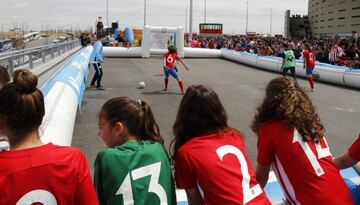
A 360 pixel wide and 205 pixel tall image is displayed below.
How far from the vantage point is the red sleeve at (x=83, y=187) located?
207 centimetres

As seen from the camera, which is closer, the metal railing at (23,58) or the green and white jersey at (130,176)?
the green and white jersey at (130,176)

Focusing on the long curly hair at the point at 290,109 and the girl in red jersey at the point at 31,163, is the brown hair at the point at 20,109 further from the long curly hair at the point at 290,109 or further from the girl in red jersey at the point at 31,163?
the long curly hair at the point at 290,109

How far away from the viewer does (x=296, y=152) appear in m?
2.89

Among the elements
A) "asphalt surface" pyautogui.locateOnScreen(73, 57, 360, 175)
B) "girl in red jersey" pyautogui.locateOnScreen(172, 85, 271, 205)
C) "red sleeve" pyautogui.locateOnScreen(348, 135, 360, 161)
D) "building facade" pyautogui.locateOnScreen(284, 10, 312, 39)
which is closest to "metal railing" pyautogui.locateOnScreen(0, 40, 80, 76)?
"asphalt surface" pyautogui.locateOnScreen(73, 57, 360, 175)

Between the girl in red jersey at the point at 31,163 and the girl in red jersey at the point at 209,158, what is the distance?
0.72m

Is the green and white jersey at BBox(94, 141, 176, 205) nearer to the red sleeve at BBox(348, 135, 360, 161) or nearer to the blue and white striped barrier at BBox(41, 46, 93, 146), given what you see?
the red sleeve at BBox(348, 135, 360, 161)

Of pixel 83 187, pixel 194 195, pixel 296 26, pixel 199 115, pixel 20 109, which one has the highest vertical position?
pixel 296 26

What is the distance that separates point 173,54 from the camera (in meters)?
14.2

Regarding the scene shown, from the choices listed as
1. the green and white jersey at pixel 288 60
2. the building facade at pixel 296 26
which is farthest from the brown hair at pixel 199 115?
the building facade at pixel 296 26

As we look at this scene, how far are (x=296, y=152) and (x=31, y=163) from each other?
1.82m

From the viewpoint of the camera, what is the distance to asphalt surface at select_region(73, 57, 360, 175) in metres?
8.16

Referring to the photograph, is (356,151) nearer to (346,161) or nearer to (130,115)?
(346,161)

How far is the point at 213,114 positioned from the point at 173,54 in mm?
11590

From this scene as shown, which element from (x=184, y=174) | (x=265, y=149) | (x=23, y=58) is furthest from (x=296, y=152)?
(x=23, y=58)
